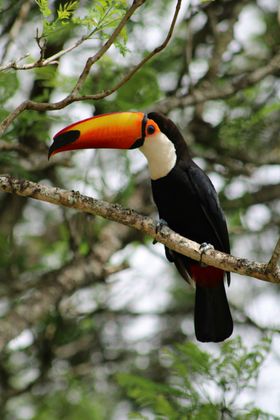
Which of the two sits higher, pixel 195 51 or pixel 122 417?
pixel 195 51

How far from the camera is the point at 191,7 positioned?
735cm

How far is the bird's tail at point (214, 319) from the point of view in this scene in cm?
600

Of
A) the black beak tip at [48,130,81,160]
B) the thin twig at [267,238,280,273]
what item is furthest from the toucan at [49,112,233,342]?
the thin twig at [267,238,280,273]

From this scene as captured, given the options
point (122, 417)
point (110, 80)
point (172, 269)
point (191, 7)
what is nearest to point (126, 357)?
point (122, 417)

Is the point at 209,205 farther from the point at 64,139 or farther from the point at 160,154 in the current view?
the point at 64,139

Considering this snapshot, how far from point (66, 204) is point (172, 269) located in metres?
5.51

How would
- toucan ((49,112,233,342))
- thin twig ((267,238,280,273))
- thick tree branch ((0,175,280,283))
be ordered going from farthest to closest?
toucan ((49,112,233,342)) → thick tree branch ((0,175,280,283)) → thin twig ((267,238,280,273))

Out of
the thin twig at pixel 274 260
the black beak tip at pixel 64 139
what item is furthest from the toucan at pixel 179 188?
the thin twig at pixel 274 260

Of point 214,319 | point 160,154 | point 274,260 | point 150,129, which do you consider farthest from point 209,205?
point 274,260

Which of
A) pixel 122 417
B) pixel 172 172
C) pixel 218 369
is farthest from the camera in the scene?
pixel 122 417

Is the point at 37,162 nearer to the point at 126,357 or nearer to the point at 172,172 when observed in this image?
the point at 172,172

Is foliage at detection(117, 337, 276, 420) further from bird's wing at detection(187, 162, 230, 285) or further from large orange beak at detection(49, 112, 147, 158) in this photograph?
large orange beak at detection(49, 112, 147, 158)

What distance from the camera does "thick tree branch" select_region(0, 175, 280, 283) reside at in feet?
14.6

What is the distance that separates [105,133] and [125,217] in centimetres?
118
